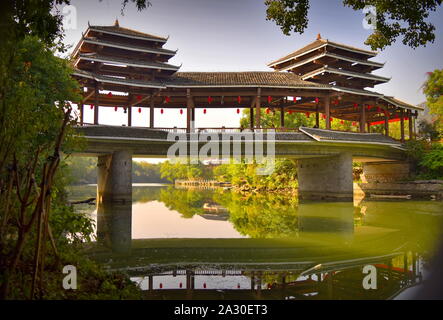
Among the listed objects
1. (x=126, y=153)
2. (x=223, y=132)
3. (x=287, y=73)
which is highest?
(x=287, y=73)

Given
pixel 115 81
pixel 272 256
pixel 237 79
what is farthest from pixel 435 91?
pixel 272 256

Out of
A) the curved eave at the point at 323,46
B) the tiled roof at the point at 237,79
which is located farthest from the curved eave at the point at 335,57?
the tiled roof at the point at 237,79

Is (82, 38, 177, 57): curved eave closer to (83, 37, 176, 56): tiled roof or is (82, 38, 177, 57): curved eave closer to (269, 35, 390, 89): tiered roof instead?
(83, 37, 176, 56): tiled roof

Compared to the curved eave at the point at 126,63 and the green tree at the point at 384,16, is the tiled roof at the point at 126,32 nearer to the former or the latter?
the curved eave at the point at 126,63

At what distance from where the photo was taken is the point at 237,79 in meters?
22.3

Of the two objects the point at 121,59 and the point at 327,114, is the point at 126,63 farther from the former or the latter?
the point at 327,114

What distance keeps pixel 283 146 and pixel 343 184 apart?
167 inches

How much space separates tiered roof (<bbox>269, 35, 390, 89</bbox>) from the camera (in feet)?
74.8

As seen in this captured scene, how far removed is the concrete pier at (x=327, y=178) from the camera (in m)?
21.7

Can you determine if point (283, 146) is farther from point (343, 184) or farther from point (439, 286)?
point (439, 286)

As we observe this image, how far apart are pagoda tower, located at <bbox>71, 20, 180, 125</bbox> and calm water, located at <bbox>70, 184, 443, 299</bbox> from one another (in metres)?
9.90

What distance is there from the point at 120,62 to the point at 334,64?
13.6 meters

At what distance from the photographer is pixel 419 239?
898cm

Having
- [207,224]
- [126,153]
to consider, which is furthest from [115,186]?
[207,224]
